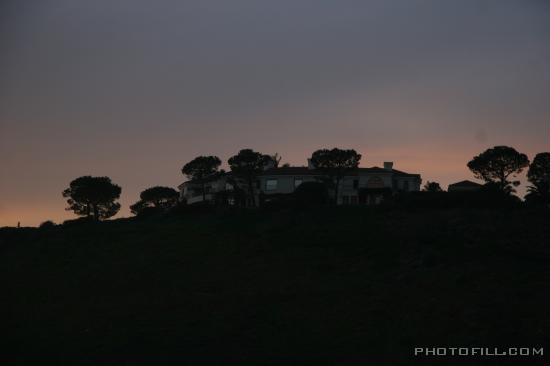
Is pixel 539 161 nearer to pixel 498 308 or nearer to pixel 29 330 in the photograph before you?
pixel 498 308

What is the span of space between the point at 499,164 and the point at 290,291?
5007 centimetres

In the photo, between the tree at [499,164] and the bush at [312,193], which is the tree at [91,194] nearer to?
the bush at [312,193]

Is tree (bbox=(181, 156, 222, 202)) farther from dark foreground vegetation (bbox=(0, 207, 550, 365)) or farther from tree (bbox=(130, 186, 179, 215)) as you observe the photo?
dark foreground vegetation (bbox=(0, 207, 550, 365))

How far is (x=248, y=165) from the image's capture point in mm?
90375

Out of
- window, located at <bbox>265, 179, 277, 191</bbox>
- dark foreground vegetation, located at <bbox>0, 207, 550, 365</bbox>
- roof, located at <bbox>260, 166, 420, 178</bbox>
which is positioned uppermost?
roof, located at <bbox>260, 166, 420, 178</bbox>

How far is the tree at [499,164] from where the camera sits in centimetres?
8319

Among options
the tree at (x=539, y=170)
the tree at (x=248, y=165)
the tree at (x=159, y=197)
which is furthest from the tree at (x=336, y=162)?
the tree at (x=159, y=197)

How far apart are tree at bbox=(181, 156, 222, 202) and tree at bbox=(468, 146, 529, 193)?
36790 millimetres

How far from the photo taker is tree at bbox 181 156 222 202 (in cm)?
9612

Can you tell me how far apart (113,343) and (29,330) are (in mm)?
7049

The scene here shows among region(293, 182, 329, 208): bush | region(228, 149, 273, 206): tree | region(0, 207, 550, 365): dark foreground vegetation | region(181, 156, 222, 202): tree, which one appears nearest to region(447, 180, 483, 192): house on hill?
region(293, 182, 329, 208): bush

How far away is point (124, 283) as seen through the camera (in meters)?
49.9

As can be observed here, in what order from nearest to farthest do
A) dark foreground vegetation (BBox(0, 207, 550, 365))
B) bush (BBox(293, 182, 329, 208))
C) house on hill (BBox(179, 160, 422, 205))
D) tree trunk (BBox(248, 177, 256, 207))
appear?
dark foreground vegetation (BBox(0, 207, 550, 365)) < bush (BBox(293, 182, 329, 208)) < tree trunk (BBox(248, 177, 256, 207)) < house on hill (BBox(179, 160, 422, 205))

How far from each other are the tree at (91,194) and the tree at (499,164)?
53210 millimetres
